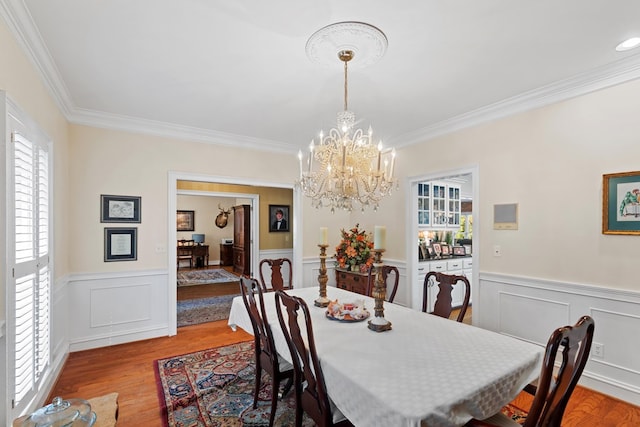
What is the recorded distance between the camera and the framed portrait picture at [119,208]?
3721 mm

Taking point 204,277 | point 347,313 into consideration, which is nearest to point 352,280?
point 347,313

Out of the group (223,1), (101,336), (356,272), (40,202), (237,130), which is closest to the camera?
(223,1)

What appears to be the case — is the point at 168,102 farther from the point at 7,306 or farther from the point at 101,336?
the point at 101,336

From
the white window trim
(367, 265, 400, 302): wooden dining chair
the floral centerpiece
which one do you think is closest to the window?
the white window trim

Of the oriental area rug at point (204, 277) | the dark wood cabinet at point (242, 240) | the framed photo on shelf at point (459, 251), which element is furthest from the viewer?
the dark wood cabinet at point (242, 240)

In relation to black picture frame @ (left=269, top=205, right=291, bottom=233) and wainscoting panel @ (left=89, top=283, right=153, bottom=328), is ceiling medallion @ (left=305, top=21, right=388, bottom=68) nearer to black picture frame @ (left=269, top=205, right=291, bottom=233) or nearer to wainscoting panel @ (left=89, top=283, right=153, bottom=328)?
wainscoting panel @ (left=89, top=283, right=153, bottom=328)

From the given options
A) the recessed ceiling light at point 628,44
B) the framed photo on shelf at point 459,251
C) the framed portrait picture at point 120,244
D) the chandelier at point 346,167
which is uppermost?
the recessed ceiling light at point 628,44

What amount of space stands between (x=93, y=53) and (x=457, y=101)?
3.22 m

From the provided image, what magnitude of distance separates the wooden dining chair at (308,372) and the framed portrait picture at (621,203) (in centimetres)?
264

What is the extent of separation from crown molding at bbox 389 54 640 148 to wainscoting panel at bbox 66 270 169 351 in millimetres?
4076

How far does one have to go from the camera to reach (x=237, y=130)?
422 centimetres

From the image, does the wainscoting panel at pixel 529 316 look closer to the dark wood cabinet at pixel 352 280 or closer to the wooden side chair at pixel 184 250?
the dark wood cabinet at pixel 352 280

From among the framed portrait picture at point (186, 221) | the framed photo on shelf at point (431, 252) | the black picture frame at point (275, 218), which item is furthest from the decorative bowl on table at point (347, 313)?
the framed portrait picture at point (186, 221)

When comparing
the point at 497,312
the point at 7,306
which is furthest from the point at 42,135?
the point at 497,312
